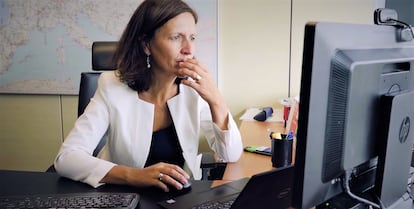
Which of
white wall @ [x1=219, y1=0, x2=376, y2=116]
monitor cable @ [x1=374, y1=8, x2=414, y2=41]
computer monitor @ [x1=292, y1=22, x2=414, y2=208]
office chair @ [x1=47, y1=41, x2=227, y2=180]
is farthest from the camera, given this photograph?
white wall @ [x1=219, y1=0, x2=376, y2=116]

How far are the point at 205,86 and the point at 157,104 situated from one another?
9.1 inches

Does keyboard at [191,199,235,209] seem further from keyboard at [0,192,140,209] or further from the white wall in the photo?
the white wall

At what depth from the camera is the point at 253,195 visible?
821 mm

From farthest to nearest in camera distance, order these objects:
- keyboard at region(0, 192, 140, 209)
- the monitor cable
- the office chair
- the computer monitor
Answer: the office chair → keyboard at region(0, 192, 140, 209) → the monitor cable → the computer monitor

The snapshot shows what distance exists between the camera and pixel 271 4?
8.59 ft

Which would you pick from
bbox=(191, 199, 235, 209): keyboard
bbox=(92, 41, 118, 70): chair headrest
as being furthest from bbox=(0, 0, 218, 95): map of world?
bbox=(191, 199, 235, 209): keyboard

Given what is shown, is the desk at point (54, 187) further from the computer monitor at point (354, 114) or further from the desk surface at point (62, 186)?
the computer monitor at point (354, 114)

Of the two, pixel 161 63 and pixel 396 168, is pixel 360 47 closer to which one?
pixel 396 168

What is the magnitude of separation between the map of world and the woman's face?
51.4 inches

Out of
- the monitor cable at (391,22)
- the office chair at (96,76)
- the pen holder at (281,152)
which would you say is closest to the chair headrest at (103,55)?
the office chair at (96,76)

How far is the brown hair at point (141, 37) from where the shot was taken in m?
1.39

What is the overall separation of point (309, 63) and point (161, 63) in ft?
2.93

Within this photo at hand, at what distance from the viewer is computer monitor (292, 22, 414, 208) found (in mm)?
607

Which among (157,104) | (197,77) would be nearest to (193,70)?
(197,77)
